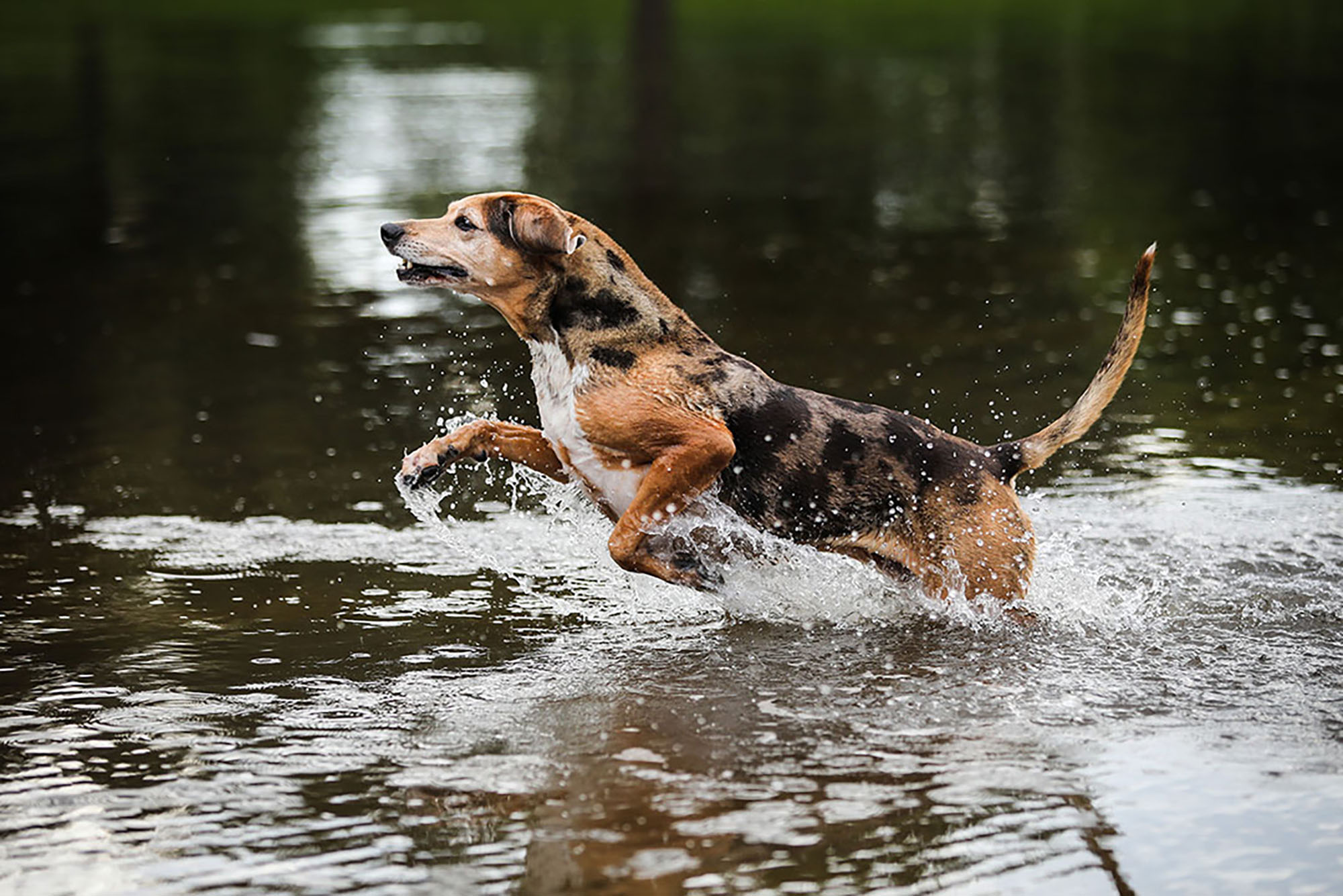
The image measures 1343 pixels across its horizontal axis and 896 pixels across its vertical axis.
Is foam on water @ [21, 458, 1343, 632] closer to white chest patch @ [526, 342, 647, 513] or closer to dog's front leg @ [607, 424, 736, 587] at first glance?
dog's front leg @ [607, 424, 736, 587]

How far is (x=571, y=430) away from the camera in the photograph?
6.20 metres

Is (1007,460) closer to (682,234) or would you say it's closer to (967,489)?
(967,489)

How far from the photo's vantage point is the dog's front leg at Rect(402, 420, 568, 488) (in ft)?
21.7

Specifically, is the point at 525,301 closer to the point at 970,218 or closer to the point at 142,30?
the point at 970,218

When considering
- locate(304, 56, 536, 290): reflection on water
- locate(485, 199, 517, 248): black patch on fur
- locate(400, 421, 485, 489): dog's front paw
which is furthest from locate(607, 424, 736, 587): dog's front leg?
locate(304, 56, 536, 290): reflection on water

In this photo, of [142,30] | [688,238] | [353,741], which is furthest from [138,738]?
[142,30]

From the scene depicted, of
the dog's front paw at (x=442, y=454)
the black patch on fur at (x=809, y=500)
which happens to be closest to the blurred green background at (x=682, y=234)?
the dog's front paw at (x=442, y=454)

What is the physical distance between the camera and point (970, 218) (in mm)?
15062

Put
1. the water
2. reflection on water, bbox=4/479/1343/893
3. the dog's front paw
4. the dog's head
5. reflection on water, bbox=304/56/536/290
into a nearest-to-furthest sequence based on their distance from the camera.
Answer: reflection on water, bbox=4/479/1343/893, the water, the dog's head, the dog's front paw, reflection on water, bbox=304/56/536/290

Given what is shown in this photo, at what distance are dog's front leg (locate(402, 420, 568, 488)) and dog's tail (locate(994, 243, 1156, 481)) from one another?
5.26 feet

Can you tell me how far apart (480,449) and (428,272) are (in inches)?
27.8

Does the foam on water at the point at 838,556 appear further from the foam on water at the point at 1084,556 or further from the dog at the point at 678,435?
the dog at the point at 678,435

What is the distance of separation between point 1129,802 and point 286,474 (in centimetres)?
477

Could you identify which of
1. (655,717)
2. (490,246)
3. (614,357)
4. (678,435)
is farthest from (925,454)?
(490,246)
